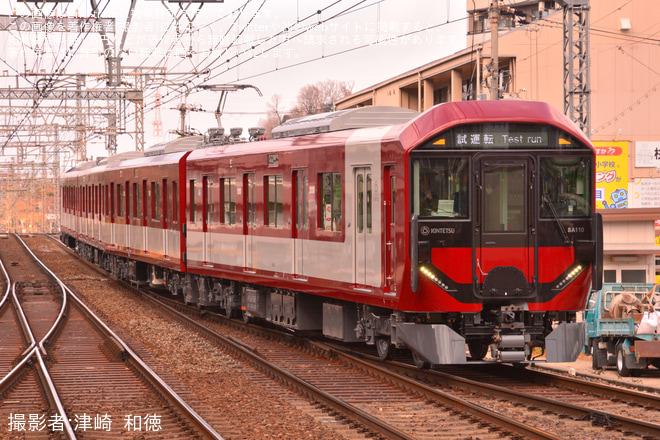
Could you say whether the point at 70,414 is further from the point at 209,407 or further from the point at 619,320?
the point at 619,320

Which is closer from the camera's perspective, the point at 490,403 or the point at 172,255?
the point at 490,403

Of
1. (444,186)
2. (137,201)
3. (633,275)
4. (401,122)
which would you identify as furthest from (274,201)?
(633,275)

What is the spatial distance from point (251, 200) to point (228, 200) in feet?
4.21

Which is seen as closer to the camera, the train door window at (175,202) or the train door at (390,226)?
the train door at (390,226)

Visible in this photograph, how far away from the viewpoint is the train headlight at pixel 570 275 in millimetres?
11328

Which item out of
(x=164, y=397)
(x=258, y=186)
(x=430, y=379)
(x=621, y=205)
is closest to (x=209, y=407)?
(x=164, y=397)

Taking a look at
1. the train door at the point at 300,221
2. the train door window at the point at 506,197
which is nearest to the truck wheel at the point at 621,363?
the train door at the point at 300,221

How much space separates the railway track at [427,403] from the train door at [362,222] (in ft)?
3.78

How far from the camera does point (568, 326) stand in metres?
11.1

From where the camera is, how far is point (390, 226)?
37.7 feet

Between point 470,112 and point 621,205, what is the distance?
26.0 m

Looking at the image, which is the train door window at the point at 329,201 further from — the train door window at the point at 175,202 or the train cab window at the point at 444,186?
the train door window at the point at 175,202

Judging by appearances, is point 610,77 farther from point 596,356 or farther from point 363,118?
point 363,118

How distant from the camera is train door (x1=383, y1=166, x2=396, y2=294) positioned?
1137 cm
